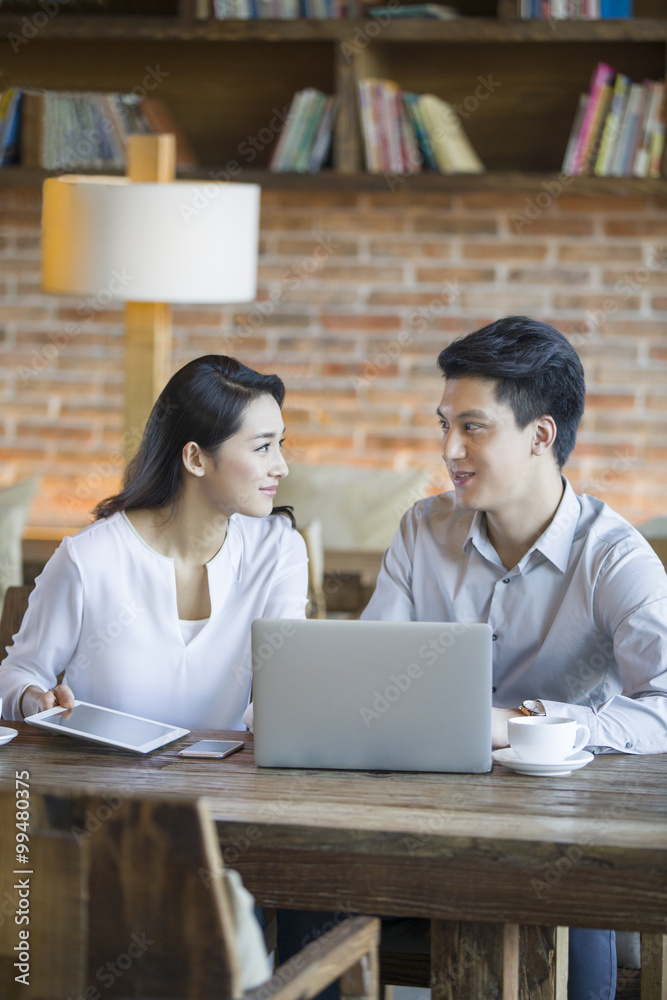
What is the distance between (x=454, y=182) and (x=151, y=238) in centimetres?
111

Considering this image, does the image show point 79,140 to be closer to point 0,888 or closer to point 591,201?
point 591,201

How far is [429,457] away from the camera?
152 inches

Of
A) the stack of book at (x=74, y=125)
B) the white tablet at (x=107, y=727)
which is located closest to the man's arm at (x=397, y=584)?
the white tablet at (x=107, y=727)

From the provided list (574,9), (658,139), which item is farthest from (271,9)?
(658,139)

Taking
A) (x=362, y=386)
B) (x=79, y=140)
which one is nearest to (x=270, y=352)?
(x=362, y=386)

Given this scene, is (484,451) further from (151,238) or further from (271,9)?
(271,9)

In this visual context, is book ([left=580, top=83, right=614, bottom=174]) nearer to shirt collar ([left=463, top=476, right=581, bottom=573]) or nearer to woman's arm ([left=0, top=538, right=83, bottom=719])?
shirt collar ([left=463, top=476, right=581, bottom=573])

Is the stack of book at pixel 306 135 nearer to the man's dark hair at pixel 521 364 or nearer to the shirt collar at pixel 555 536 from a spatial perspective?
the man's dark hair at pixel 521 364

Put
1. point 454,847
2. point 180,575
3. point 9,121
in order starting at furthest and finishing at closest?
point 9,121
point 180,575
point 454,847

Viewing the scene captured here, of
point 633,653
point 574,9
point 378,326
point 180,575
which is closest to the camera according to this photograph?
point 633,653

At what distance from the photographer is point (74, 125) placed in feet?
12.1

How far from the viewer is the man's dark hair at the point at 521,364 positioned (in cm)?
187

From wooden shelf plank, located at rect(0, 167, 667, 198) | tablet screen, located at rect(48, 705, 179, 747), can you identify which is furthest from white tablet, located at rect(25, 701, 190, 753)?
wooden shelf plank, located at rect(0, 167, 667, 198)

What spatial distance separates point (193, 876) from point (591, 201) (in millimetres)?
Answer: 3161
